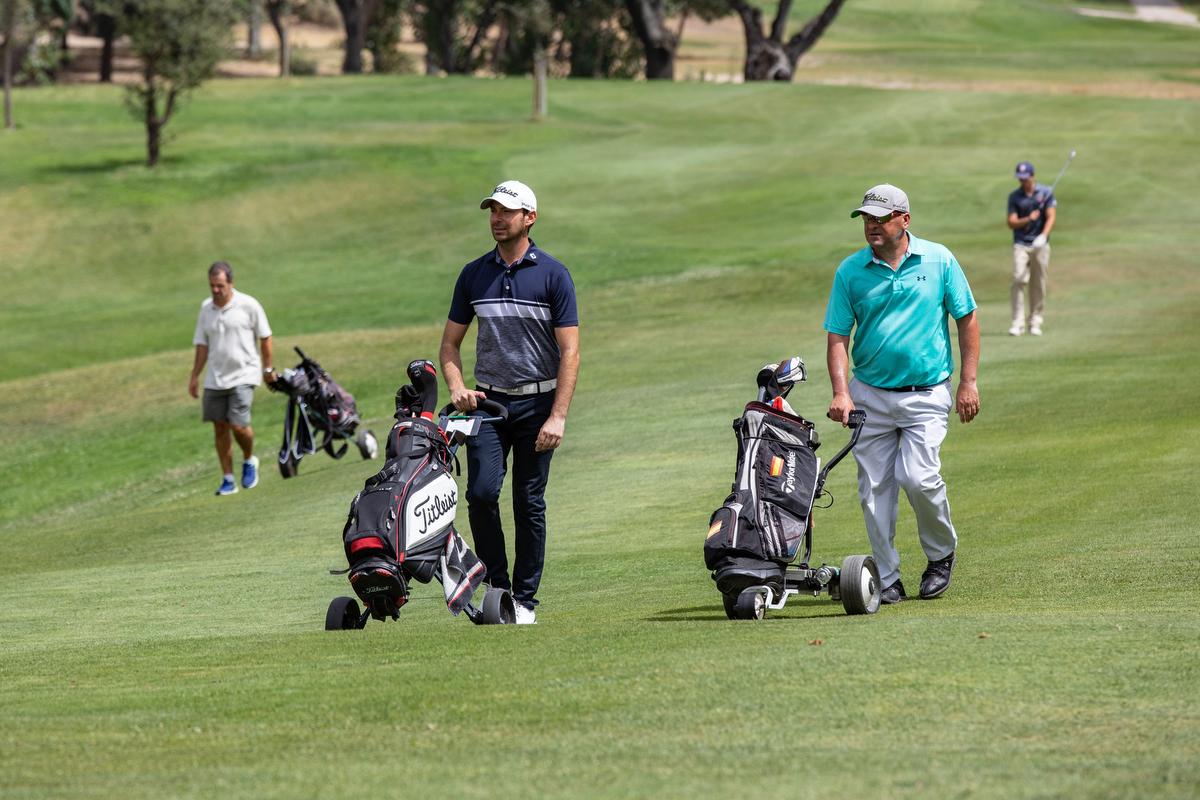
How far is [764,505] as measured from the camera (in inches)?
364

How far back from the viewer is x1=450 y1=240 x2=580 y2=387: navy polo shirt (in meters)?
9.57

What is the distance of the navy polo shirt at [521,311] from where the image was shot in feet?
31.4

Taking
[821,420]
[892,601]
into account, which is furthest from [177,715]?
[821,420]

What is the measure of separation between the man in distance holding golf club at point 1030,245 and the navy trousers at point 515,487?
15058mm

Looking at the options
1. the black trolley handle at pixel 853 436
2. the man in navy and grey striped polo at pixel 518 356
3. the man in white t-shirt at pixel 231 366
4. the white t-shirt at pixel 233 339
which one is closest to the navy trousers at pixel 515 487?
the man in navy and grey striped polo at pixel 518 356

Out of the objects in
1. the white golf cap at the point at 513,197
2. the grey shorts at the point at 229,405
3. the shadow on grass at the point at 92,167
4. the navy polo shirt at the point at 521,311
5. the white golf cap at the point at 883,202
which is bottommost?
the shadow on grass at the point at 92,167

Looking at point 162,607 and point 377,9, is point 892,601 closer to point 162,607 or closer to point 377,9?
point 162,607

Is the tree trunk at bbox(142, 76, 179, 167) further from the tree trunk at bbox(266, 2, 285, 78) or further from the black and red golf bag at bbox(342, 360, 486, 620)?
the black and red golf bag at bbox(342, 360, 486, 620)

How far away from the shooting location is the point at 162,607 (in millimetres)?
11133

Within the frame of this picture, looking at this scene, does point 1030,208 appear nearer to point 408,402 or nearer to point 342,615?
point 408,402

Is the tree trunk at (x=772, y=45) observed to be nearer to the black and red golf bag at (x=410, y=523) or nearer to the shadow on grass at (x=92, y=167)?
the shadow on grass at (x=92, y=167)

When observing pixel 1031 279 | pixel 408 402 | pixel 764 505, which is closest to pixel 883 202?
pixel 764 505

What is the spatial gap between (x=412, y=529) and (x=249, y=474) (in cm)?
953

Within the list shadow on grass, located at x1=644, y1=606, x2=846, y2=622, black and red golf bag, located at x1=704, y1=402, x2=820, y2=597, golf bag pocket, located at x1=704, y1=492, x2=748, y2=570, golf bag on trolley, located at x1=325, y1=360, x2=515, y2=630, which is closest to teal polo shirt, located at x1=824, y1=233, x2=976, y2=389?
black and red golf bag, located at x1=704, y1=402, x2=820, y2=597
